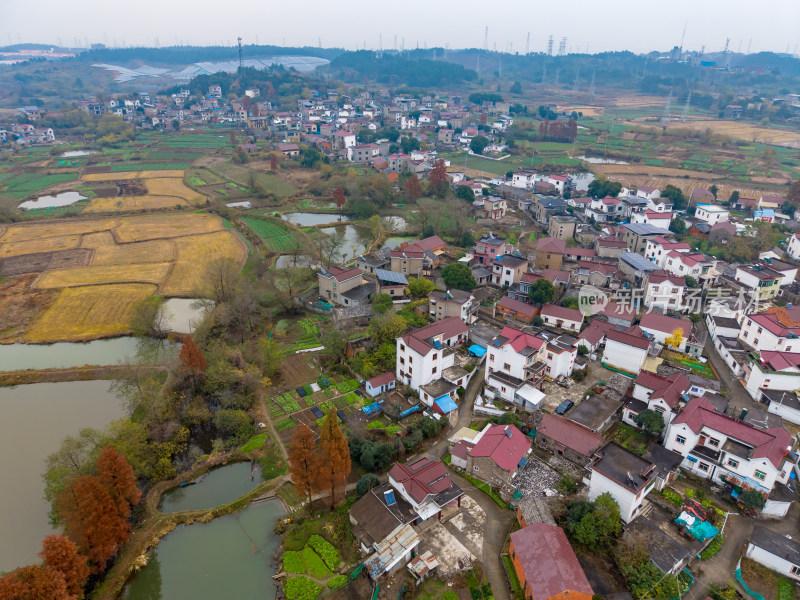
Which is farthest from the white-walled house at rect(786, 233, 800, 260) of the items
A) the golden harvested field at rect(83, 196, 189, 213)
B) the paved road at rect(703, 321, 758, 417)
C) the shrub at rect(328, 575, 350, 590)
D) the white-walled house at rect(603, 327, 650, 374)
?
the golden harvested field at rect(83, 196, 189, 213)

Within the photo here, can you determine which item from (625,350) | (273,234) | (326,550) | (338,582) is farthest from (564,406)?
(273,234)

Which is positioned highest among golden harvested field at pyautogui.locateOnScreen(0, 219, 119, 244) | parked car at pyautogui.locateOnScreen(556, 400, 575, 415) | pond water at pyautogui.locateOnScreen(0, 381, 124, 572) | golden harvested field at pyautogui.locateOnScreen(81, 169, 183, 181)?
golden harvested field at pyautogui.locateOnScreen(81, 169, 183, 181)

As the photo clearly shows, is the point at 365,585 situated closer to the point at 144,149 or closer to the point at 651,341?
the point at 651,341

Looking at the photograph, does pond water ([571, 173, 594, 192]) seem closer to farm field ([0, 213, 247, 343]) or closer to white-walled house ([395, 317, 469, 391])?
white-walled house ([395, 317, 469, 391])

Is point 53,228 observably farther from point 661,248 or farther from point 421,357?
point 661,248

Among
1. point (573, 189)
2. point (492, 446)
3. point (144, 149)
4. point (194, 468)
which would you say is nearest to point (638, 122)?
point (573, 189)

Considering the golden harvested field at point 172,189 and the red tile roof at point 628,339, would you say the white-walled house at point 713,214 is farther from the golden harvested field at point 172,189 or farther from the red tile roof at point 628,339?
the golden harvested field at point 172,189
